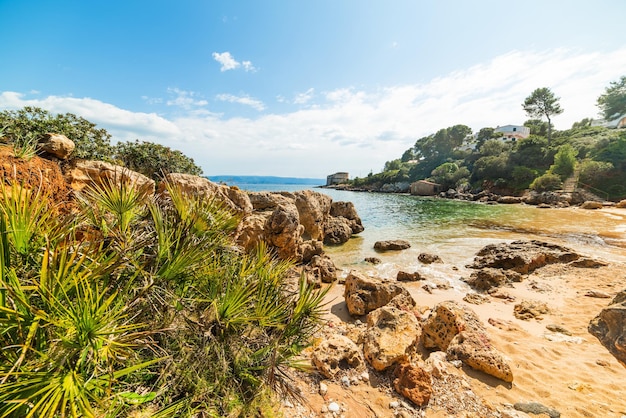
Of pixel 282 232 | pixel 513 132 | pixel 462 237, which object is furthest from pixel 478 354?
pixel 513 132

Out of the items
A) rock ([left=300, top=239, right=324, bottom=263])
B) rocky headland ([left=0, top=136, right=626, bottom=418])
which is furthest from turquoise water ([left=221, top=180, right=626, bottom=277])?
rocky headland ([left=0, top=136, right=626, bottom=418])

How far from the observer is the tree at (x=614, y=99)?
5056cm

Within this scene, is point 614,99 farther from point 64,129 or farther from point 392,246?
point 64,129

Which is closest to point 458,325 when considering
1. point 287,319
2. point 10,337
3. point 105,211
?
point 287,319

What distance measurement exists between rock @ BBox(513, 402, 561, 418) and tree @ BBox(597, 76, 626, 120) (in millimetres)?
82073

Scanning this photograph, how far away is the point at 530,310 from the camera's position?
21.0ft

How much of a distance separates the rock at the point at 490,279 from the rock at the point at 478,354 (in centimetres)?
463

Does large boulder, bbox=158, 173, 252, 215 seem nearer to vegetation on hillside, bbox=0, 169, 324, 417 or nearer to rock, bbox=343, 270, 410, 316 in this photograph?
vegetation on hillside, bbox=0, 169, 324, 417

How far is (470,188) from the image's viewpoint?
162 feet

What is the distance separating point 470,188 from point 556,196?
61.5 feet

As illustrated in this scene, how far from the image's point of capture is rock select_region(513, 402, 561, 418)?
3.21 meters

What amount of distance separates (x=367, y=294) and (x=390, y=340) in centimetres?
247

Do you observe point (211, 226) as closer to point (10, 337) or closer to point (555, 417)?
point (10, 337)

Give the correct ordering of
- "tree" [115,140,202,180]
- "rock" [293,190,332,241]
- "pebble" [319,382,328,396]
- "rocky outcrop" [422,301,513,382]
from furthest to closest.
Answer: "rock" [293,190,332,241] < "tree" [115,140,202,180] < "rocky outcrop" [422,301,513,382] < "pebble" [319,382,328,396]
